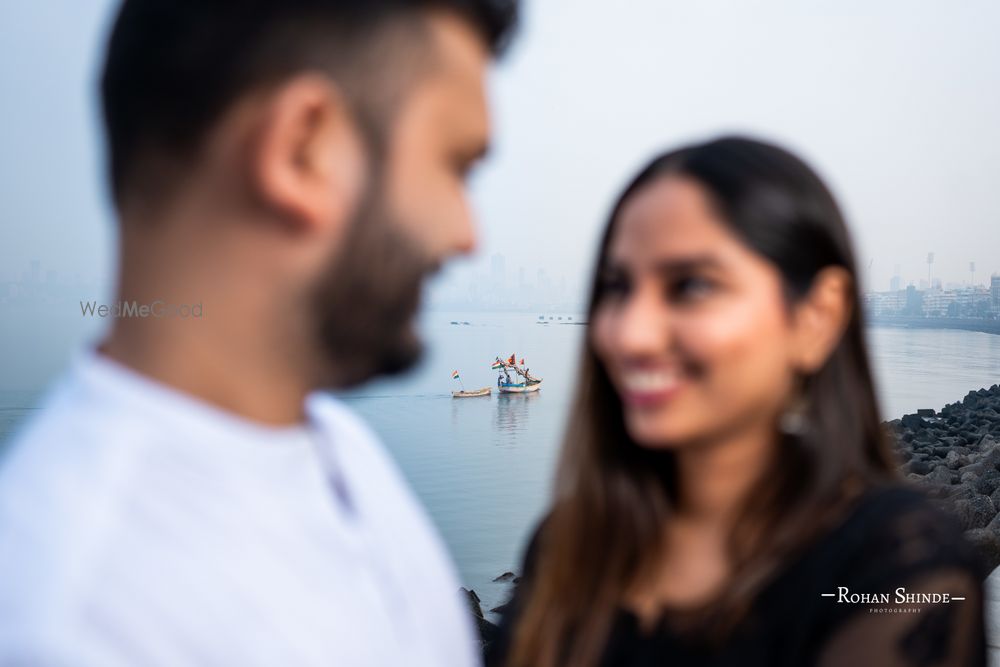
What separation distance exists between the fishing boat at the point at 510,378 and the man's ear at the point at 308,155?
22457 mm

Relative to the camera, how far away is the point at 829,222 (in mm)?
1457

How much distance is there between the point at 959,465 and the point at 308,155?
10932 millimetres

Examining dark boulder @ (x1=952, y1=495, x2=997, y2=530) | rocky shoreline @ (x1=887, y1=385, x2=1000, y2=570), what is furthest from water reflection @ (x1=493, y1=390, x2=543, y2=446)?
dark boulder @ (x1=952, y1=495, x2=997, y2=530)

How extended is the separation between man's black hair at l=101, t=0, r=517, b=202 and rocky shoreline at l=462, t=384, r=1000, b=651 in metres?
1.10

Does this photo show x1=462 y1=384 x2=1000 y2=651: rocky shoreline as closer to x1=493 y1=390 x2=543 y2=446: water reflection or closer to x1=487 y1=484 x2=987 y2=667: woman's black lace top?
x1=487 y1=484 x2=987 y2=667: woman's black lace top

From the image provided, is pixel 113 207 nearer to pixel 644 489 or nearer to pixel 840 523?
pixel 644 489

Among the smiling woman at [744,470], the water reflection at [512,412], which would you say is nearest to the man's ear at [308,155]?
the smiling woman at [744,470]

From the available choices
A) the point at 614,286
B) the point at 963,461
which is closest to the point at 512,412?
the point at 963,461

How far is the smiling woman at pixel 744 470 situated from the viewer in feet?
4.32

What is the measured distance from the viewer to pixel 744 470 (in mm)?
1527

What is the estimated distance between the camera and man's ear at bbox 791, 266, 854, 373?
1439 mm

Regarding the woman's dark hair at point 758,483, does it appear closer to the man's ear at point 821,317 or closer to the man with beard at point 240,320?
the man's ear at point 821,317

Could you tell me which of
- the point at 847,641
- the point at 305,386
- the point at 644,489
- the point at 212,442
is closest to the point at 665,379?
the point at 644,489

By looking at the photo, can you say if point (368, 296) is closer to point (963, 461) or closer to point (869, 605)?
point (869, 605)
